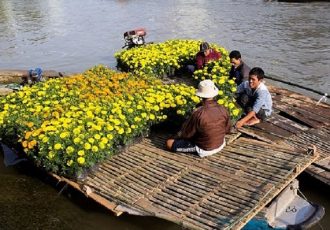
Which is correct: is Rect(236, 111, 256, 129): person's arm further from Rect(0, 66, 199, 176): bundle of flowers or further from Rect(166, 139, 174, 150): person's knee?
Rect(166, 139, 174, 150): person's knee


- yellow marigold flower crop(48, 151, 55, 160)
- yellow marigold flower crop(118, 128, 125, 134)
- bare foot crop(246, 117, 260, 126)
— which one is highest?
yellow marigold flower crop(118, 128, 125, 134)

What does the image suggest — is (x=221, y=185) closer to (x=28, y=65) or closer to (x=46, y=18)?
(x=28, y=65)

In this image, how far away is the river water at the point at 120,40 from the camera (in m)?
6.85

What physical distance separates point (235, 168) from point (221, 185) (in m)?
0.49

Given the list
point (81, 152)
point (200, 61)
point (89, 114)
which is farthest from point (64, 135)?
point (200, 61)

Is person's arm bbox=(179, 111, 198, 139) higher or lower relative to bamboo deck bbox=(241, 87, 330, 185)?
higher

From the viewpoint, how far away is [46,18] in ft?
101

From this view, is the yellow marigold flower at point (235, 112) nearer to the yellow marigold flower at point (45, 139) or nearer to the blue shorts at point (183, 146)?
the blue shorts at point (183, 146)

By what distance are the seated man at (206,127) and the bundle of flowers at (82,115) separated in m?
1.00

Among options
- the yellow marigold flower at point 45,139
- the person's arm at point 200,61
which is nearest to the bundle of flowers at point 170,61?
the person's arm at point 200,61

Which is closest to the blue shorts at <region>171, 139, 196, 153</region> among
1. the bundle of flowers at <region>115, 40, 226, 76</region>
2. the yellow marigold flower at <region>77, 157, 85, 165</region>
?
the yellow marigold flower at <region>77, 157, 85, 165</region>

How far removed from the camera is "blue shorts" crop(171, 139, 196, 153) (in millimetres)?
6520

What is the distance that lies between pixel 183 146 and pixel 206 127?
0.69 meters

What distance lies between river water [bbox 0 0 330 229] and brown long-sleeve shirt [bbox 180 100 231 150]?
4.69ft
